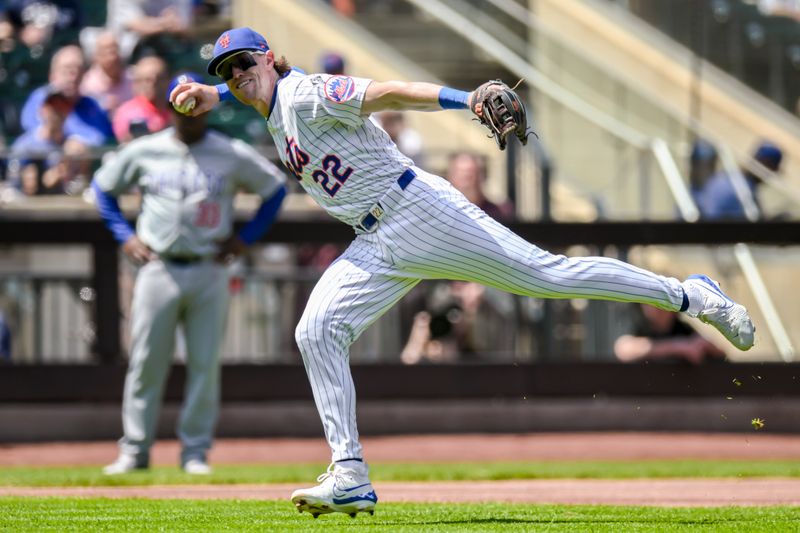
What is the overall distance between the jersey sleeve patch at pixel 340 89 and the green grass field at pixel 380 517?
175 cm

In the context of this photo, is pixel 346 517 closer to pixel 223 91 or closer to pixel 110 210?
pixel 223 91

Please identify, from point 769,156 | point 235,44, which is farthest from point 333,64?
point 235,44

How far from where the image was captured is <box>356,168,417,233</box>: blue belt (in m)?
6.13

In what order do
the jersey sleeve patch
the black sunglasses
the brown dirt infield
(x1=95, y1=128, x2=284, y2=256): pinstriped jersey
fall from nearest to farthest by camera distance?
the jersey sleeve patch
the black sunglasses
the brown dirt infield
(x1=95, y1=128, x2=284, y2=256): pinstriped jersey

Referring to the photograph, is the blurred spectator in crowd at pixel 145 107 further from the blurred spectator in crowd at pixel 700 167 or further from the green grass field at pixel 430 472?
the blurred spectator in crowd at pixel 700 167

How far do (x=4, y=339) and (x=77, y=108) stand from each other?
2387 mm

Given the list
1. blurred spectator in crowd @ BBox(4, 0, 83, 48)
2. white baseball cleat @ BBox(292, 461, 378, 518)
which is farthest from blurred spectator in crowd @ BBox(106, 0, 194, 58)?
white baseball cleat @ BBox(292, 461, 378, 518)

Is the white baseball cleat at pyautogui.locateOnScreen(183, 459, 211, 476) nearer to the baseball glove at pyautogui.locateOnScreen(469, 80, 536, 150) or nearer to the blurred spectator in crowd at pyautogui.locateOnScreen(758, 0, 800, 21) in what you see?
the baseball glove at pyautogui.locateOnScreen(469, 80, 536, 150)

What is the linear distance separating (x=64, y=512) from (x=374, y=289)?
173cm

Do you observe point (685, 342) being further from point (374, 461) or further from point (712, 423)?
point (374, 461)

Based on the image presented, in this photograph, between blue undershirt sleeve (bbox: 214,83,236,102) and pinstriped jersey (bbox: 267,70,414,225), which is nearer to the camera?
pinstriped jersey (bbox: 267,70,414,225)

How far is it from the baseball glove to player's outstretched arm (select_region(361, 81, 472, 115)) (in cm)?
6

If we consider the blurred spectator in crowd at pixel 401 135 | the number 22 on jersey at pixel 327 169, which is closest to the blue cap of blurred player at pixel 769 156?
the blurred spectator in crowd at pixel 401 135

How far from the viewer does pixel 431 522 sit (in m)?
6.01
